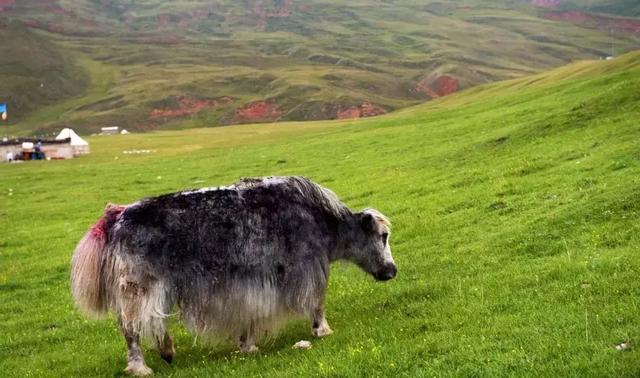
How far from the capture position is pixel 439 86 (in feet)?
552

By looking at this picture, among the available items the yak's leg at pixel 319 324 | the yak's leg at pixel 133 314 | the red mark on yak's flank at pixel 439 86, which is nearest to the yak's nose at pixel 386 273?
the yak's leg at pixel 319 324

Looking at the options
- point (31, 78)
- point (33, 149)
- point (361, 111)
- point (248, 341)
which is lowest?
point (361, 111)

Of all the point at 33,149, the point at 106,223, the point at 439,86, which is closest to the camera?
the point at 106,223

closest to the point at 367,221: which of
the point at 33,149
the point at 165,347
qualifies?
the point at 165,347

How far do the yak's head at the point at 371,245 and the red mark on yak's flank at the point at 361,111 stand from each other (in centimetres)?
12086

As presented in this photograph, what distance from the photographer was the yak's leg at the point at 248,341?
10.6 meters

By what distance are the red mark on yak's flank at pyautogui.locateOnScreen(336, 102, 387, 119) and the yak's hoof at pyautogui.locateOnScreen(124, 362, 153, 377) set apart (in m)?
123

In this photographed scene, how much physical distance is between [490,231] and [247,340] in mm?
8296

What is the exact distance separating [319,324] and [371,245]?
1.82 metres

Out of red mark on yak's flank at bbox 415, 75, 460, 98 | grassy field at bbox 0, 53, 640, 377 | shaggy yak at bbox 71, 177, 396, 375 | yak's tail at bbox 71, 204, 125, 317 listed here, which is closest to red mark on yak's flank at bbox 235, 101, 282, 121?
red mark on yak's flank at bbox 415, 75, 460, 98

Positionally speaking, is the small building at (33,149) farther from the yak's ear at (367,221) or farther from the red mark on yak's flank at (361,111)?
the red mark on yak's flank at (361,111)

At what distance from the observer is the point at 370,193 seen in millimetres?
27812

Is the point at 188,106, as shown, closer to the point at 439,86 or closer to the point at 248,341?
the point at 439,86

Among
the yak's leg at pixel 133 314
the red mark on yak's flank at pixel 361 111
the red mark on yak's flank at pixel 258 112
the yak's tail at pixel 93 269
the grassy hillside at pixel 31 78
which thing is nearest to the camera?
the yak's leg at pixel 133 314
